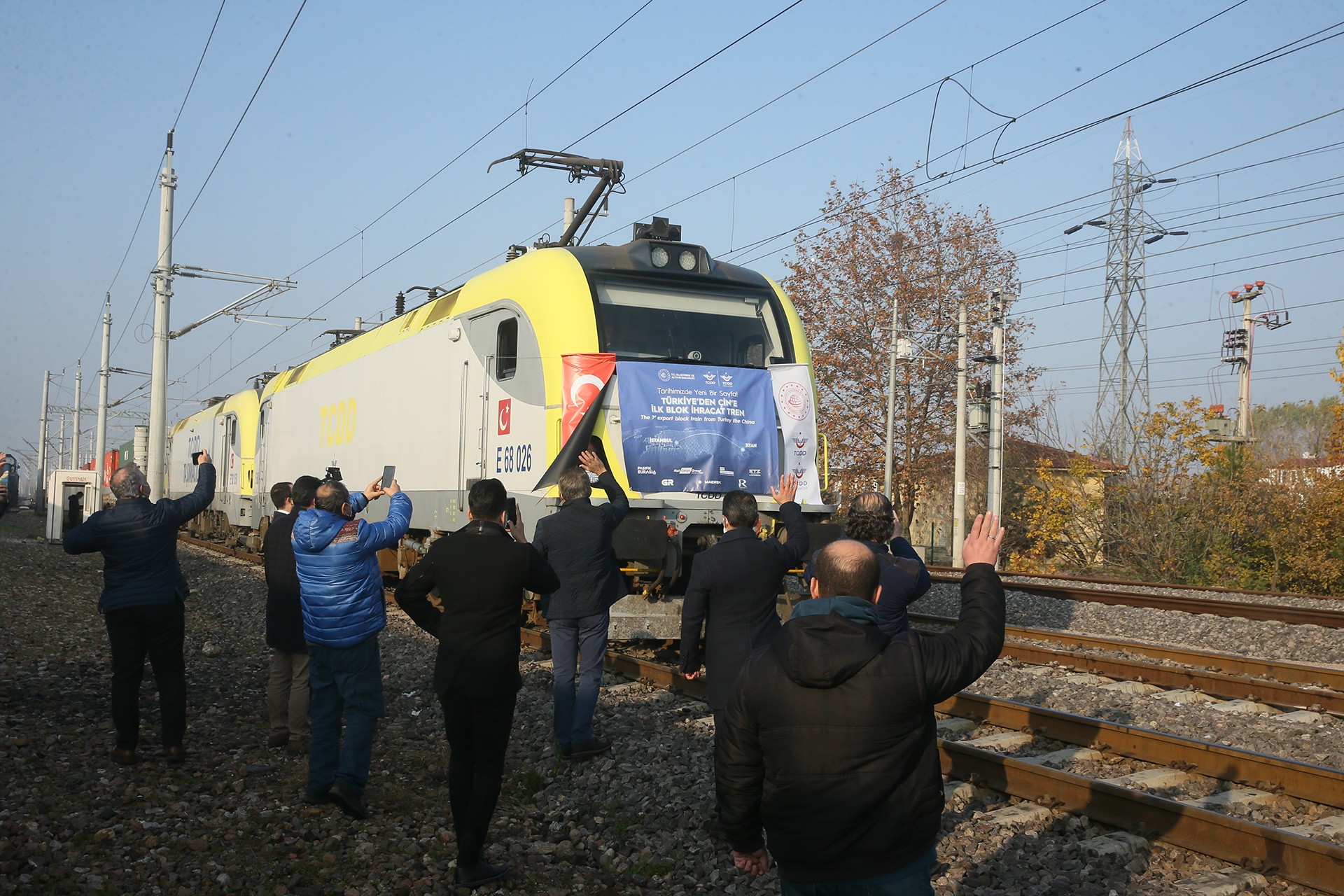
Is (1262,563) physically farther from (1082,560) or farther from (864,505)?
(864,505)

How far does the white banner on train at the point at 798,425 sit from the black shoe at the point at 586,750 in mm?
3568

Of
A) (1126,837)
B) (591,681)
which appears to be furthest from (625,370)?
(1126,837)

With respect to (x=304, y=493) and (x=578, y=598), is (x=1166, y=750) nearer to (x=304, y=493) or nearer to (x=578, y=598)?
(x=578, y=598)

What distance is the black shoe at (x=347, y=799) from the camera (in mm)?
5551

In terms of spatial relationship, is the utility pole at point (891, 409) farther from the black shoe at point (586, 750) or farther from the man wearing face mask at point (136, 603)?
the man wearing face mask at point (136, 603)

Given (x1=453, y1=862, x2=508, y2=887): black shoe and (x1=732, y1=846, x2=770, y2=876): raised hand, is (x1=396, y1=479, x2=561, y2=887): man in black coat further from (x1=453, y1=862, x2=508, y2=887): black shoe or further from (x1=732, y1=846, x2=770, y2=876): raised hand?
(x1=732, y1=846, x2=770, y2=876): raised hand

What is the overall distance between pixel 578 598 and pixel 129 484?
2.83 m

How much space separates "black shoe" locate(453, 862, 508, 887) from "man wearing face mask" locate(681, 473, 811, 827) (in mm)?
1292

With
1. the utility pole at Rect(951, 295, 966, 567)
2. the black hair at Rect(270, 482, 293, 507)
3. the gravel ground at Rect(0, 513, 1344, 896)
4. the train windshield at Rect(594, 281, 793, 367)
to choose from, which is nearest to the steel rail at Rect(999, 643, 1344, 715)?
the gravel ground at Rect(0, 513, 1344, 896)

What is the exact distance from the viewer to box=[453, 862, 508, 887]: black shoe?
187 inches

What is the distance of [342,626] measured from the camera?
5629mm

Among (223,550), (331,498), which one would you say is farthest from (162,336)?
(331,498)

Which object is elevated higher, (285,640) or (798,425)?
(798,425)

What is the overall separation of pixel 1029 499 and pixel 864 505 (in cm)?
2133
